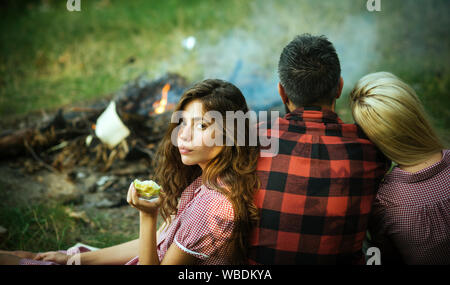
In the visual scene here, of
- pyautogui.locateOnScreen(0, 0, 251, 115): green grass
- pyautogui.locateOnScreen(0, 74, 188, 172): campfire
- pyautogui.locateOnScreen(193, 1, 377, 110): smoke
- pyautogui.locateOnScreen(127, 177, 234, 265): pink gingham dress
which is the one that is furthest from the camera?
pyautogui.locateOnScreen(0, 0, 251, 115): green grass

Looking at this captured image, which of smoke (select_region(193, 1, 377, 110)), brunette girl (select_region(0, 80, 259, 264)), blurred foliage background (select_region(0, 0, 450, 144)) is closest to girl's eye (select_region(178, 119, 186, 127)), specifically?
brunette girl (select_region(0, 80, 259, 264))

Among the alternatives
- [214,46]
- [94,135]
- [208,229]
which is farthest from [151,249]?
[214,46]

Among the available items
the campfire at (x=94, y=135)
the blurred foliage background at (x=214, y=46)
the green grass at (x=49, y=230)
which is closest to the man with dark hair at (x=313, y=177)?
the green grass at (x=49, y=230)

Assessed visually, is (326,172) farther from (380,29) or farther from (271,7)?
(271,7)

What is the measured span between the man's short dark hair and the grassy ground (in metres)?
2.28

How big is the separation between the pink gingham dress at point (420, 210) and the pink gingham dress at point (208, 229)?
838 millimetres

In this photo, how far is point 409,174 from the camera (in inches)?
79.5

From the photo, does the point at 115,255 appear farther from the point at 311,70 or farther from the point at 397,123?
the point at 397,123

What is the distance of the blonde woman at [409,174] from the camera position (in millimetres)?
1983

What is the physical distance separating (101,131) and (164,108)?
2.08 feet

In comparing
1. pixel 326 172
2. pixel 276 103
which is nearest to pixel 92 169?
pixel 276 103

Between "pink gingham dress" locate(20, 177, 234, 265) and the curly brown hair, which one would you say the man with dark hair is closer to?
the curly brown hair

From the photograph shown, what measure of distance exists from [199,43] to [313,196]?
14.9 ft

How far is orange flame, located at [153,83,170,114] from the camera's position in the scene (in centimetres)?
384
